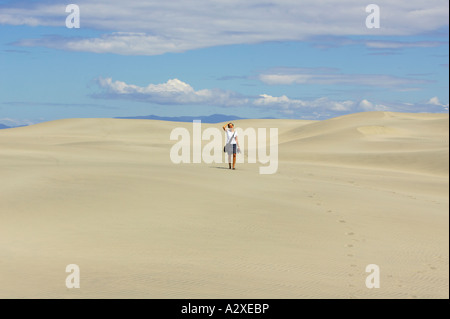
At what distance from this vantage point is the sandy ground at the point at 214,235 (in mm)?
8094

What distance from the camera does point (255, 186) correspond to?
1775 centimetres

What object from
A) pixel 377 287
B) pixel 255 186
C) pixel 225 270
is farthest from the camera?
pixel 255 186

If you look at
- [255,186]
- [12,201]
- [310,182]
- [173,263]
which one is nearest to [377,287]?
[173,263]

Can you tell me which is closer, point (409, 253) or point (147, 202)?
point (409, 253)

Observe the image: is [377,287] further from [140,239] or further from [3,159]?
[3,159]

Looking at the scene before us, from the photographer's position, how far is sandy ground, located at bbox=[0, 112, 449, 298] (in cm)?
809

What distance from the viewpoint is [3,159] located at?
23.3m

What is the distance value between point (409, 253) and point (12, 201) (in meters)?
8.51

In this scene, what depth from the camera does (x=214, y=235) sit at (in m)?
11.1
